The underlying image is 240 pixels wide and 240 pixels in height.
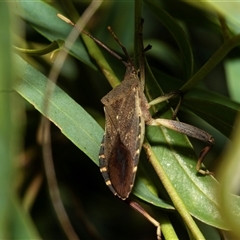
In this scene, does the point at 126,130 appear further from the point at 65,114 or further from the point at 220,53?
the point at 220,53

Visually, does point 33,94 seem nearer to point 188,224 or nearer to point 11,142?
point 188,224

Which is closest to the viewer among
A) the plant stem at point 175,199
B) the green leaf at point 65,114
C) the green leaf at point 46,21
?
the plant stem at point 175,199

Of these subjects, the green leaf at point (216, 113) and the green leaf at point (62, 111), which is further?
the green leaf at point (216, 113)

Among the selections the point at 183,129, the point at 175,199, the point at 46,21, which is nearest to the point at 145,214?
the point at 175,199

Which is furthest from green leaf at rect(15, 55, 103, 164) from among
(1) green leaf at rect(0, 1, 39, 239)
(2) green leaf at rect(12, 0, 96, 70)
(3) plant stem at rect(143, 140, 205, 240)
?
(1) green leaf at rect(0, 1, 39, 239)

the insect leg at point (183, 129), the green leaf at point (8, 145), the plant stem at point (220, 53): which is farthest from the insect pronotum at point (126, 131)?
the green leaf at point (8, 145)

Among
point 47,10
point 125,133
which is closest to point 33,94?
point 125,133

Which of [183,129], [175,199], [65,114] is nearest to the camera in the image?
[175,199]

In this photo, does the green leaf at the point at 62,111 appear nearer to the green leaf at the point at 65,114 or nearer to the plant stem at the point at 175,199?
the green leaf at the point at 65,114
